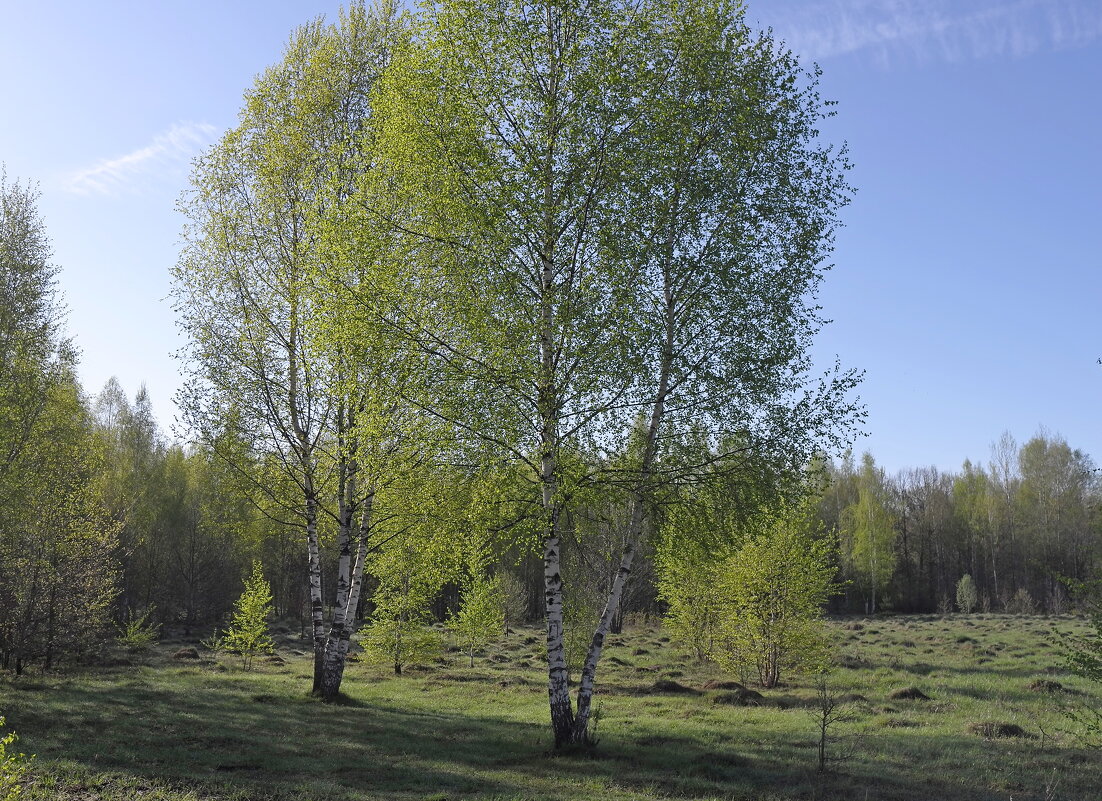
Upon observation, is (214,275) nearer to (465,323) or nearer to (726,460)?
(465,323)

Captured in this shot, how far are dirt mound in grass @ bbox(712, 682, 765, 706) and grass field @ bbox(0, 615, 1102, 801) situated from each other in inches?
5.2

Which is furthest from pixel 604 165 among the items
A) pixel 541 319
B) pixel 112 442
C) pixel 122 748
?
pixel 112 442

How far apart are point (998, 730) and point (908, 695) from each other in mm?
5904

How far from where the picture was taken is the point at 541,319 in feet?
40.0

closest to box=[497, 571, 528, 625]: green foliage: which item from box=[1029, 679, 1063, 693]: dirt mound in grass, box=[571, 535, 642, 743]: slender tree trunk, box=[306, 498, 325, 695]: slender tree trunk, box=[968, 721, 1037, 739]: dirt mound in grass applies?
box=[306, 498, 325, 695]: slender tree trunk

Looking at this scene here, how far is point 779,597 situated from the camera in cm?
2409

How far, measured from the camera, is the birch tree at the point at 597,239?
12492 mm

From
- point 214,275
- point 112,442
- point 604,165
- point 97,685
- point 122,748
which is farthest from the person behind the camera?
point 112,442

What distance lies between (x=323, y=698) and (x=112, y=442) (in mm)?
40002

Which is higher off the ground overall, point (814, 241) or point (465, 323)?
point (814, 241)

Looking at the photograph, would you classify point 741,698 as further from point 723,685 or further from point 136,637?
point 136,637

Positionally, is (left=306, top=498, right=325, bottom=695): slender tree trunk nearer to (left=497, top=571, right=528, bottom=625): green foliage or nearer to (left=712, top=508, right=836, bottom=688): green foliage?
(left=712, top=508, right=836, bottom=688): green foliage

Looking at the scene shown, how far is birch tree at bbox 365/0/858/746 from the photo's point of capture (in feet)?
41.0

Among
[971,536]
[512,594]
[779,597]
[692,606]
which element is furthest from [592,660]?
[971,536]
